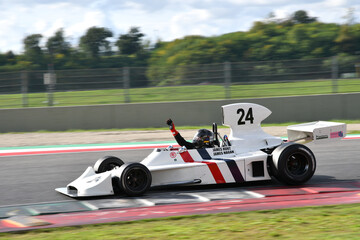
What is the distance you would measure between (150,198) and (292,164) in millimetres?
2428

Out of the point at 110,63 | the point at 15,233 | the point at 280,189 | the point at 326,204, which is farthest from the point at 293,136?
the point at 110,63

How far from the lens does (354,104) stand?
722 inches

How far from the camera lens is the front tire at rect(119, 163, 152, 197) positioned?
26.1ft

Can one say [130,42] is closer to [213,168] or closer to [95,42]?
[95,42]

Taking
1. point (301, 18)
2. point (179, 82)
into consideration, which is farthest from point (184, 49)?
point (301, 18)

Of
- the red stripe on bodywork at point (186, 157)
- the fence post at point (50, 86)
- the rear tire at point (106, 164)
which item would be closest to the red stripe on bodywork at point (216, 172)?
the red stripe on bodywork at point (186, 157)

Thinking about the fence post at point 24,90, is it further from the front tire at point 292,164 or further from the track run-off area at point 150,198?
the front tire at point 292,164

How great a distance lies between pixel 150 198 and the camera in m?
8.05

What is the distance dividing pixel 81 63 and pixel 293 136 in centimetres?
2346

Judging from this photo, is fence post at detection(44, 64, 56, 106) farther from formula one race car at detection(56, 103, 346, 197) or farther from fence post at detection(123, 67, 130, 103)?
formula one race car at detection(56, 103, 346, 197)

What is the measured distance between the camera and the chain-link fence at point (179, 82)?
18.0 meters

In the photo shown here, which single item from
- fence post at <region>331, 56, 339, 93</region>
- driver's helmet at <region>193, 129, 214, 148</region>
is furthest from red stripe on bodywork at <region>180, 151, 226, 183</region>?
fence post at <region>331, 56, 339, 93</region>

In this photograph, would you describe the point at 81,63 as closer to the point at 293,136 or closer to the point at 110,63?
the point at 110,63

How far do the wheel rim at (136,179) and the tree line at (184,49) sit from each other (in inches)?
766
